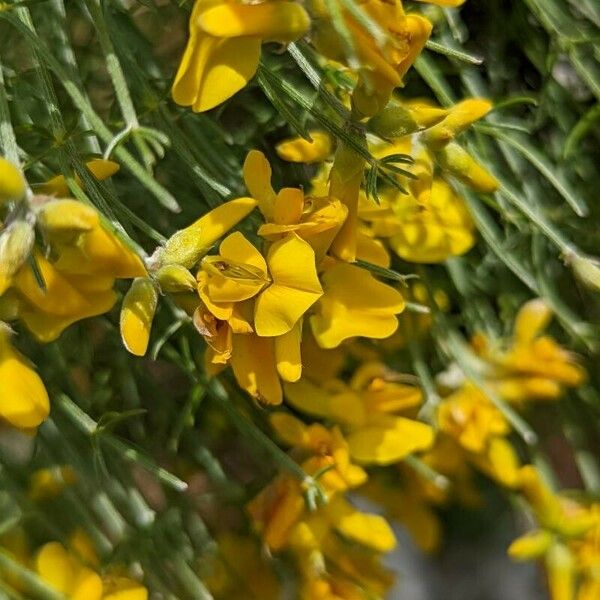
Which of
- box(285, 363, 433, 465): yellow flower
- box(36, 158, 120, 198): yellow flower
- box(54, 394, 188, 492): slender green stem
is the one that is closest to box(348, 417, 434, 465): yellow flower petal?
box(285, 363, 433, 465): yellow flower

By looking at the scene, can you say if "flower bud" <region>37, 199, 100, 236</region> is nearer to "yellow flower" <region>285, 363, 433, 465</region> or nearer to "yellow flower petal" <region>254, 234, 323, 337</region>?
"yellow flower petal" <region>254, 234, 323, 337</region>

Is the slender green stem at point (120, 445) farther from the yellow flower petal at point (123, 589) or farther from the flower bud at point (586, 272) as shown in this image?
the flower bud at point (586, 272)

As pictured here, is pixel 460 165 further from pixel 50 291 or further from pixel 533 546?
pixel 533 546

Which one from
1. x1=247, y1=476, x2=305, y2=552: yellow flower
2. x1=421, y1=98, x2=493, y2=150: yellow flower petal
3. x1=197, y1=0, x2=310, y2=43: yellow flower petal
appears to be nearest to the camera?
x1=197, y1=0, x2=310, y2=43: yellow flower petal

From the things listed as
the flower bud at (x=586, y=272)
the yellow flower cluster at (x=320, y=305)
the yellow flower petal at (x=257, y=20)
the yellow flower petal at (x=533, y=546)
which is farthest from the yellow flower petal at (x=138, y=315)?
the yellow flower petal at (x=533, y=546)

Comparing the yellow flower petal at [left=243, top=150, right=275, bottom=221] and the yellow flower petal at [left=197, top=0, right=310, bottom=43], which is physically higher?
the yellow flower petal at [left=197, top=0, right=310, bottom=43]

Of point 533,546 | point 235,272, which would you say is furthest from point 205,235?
point 533,546
